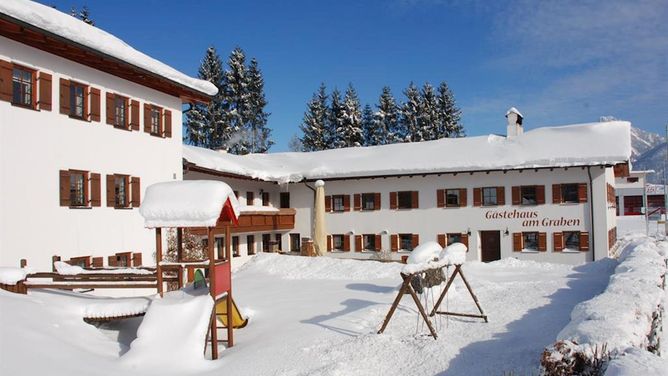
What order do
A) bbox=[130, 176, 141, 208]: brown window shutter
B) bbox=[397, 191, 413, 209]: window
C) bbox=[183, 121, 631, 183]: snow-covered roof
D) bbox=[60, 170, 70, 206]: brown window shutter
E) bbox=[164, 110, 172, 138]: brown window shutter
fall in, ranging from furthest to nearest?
bbox=[397, 191, 413, 209]: window
bbox=[183, 121, 631, 183]: snow-covered roof
bbox=[164, 110, 172, 138]: brown window shutter
bbox=[130, 176, 141, 208]: brown window shutter
bbox=[60, 170, 70, 206]: brown window shutter

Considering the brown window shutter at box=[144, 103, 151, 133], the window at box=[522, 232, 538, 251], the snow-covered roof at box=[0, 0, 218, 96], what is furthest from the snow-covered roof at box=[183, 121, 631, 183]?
the snow-covered roof at box=[0, 0, 218, 96]

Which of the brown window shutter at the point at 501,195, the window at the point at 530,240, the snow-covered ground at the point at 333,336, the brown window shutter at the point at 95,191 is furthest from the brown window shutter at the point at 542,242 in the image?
the brown window shutter at the point at 95,191

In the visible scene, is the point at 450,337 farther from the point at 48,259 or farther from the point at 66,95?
the point at 66,95

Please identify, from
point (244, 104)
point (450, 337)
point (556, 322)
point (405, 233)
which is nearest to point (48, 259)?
point (450, 337)

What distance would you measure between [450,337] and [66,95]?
1277 cm

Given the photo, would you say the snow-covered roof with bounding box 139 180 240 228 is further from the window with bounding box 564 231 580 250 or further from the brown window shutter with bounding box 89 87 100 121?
the window with bounding box 564 231 580 250

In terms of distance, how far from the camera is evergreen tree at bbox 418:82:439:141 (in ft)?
197

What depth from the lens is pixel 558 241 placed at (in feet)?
85.0

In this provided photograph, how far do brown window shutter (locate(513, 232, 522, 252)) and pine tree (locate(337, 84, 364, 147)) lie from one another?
32.7m

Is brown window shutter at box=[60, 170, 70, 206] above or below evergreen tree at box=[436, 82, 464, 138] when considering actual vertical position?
below

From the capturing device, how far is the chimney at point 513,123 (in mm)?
30812

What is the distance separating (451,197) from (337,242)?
7.03m

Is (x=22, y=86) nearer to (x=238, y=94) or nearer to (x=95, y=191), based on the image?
(x=95, y=191)

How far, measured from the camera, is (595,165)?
24750 millimetres
